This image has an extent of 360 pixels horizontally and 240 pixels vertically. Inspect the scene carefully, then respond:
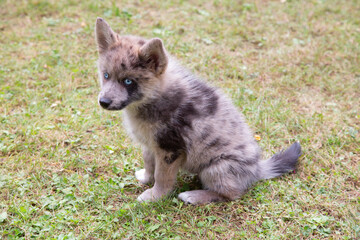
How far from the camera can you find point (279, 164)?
4.19 metres

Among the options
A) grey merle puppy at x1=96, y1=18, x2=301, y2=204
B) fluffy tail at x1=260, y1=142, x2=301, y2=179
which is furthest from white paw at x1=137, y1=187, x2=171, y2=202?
fluffy tail at x1=260, y1=142, x2=301, y2=179

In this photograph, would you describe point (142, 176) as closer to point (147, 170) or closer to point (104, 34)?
point (147, 170)

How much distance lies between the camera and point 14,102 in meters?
5.36

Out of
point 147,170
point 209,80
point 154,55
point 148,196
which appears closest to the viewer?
point 154,55

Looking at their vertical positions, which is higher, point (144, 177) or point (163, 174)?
point (163, 174)

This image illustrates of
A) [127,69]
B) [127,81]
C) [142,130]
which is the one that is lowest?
[142,130]

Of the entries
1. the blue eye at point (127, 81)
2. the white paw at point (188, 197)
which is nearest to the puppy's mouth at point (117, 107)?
the blue eye at point (127, 81)

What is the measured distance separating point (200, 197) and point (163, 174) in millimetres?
497

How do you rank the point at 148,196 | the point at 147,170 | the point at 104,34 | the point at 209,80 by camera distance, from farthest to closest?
the point at 209,80 → the point at 147,170 → the point at 148,196 → the point at 104,34

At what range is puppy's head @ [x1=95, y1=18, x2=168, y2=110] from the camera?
3.40 m

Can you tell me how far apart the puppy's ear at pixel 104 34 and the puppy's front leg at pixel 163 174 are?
1278mm

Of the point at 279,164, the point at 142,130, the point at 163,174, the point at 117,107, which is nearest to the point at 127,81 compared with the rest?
the point at 117,107

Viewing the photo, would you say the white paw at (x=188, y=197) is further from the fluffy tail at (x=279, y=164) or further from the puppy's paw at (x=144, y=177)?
the fluffy tail at (x=279, y=164)

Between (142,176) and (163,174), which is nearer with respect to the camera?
(163,174)
